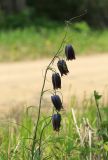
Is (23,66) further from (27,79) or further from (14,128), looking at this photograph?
(14,128)

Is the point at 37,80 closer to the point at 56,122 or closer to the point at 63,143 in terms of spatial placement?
the point at 63,143

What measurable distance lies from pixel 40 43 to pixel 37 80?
575 centimetres

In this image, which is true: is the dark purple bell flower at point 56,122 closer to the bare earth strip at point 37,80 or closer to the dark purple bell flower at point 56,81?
the dark purple bell flower at point 56,81

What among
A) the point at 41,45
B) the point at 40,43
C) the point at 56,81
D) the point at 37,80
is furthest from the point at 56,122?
the point at 40,43

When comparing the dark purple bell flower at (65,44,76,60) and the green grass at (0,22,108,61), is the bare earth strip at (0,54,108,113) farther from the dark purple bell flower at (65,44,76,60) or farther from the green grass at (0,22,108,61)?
the dark purple bell flower at (65,44,76,60)

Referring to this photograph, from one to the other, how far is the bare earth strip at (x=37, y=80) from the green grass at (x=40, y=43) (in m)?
0.64

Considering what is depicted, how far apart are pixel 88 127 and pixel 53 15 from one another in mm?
21452

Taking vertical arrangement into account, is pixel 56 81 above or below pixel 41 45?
below

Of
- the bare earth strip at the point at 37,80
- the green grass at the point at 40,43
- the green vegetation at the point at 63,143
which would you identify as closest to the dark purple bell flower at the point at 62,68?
the green vegetation at the point at 63,143

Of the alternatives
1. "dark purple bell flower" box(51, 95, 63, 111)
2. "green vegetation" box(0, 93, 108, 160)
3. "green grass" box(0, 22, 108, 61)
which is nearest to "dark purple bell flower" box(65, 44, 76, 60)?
"dark purple bell flower" box(51, 95, 63, 111)

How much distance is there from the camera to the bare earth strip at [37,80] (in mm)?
8906

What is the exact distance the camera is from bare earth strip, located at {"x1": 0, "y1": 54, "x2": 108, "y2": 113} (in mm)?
8906

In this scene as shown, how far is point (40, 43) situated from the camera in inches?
664

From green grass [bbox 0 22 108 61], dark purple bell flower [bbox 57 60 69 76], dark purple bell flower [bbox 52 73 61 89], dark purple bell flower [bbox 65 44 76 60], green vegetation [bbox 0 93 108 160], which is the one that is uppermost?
green grass [bbox 0 22 108 61]
